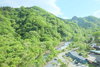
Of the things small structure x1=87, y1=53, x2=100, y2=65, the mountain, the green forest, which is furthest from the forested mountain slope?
the mountain

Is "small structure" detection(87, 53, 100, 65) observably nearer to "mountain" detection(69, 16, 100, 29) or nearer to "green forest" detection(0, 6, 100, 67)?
"green forest" detection(0, 6, 100, 67)

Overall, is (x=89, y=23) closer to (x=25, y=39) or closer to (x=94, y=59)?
(x=25, y=39)

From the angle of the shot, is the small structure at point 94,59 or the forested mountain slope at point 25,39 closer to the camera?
the forested mountain slope at point 25,39

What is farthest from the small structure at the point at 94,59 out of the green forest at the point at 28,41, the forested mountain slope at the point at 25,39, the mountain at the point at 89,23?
the mountain at the point at 89,23

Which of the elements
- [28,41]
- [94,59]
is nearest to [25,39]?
[28,41]

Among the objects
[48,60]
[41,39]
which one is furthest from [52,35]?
[48,60]

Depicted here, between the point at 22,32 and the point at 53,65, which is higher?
the point at 22,32

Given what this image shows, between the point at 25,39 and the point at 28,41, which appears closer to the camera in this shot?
the point at 28,41

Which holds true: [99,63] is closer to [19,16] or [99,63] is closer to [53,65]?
[53,65]

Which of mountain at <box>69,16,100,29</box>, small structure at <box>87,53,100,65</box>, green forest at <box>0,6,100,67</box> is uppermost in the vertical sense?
mountain at <box>69,16,100,29</box>

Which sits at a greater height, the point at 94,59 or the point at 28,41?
the point at 28,41

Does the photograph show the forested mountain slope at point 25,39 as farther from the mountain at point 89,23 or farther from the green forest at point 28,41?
the mountain at point 89,23
